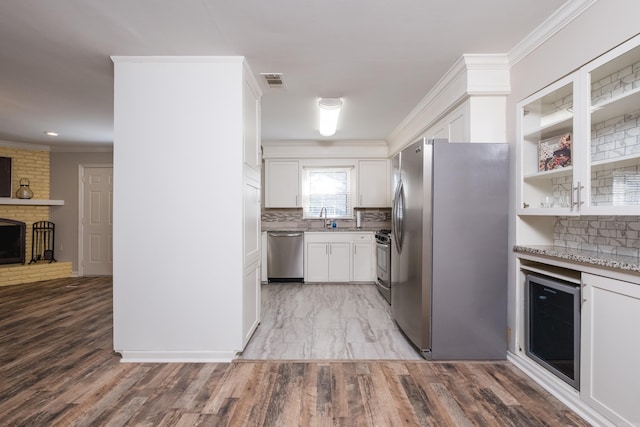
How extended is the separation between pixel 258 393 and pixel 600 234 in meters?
2.46

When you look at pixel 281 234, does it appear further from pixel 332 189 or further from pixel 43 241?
pixel 43 241

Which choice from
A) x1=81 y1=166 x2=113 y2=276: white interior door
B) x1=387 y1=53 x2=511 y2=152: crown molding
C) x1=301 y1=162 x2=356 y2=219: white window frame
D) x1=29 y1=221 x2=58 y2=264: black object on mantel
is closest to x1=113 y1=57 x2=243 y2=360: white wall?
x1=387 y1=53 x2=511 y2=152: crown molding

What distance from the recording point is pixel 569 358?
6.12ft

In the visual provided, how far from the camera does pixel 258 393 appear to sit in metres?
2.01

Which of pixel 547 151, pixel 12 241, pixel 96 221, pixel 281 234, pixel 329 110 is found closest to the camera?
pixel 547 151

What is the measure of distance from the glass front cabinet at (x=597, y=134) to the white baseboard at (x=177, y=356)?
8.64 ft

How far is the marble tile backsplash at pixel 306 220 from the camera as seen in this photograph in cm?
574

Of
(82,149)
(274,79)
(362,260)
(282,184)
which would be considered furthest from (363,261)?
(82,149)

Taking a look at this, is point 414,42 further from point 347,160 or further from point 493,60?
point 347,160

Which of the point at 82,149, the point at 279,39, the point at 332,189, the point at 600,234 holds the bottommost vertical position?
the point at 600,234

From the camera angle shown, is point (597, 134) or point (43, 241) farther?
point (43, 241)

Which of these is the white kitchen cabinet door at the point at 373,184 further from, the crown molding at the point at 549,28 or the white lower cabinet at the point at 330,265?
the crown molding at the point at 549,28

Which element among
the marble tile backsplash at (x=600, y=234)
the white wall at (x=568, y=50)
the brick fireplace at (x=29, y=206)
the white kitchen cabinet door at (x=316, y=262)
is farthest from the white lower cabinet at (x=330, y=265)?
the brick fireplace at (x=29, y=206)

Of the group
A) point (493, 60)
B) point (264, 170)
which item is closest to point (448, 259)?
point (493, 60)
